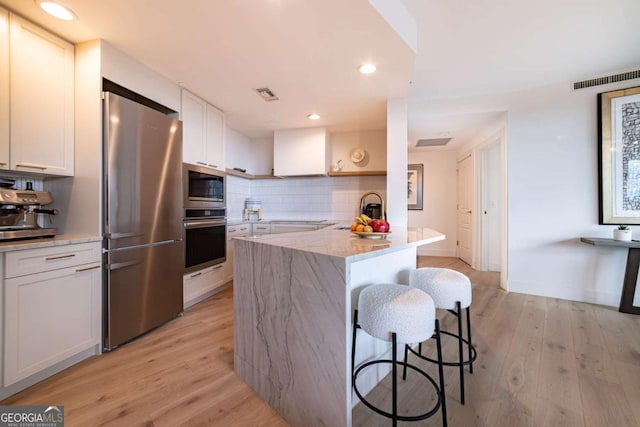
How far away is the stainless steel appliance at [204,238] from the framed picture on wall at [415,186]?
4048 millimetres

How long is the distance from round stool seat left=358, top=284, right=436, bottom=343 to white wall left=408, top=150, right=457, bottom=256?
15.8 feet

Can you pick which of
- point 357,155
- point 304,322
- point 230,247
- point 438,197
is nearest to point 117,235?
point 230,247

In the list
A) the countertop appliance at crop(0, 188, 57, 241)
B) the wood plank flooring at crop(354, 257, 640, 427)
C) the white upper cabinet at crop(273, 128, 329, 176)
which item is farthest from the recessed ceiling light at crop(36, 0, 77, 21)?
the wood plank flooring at crop(354, 257, 640, 427)

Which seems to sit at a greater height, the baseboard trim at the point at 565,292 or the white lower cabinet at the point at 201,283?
the white lower cabinet at the point at 201,283

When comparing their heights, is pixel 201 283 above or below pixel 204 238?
below

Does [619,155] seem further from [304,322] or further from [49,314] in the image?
[49,314]

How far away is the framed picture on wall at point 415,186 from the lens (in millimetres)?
5727

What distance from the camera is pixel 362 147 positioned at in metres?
4.25

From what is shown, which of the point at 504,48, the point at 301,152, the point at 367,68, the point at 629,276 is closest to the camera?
the point at 367,68

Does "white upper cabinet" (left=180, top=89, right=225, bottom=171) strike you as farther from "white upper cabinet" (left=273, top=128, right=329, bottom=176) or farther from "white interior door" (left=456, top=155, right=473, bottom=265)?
"white interior door" (left=456, top=155, right=473, bottom=265)

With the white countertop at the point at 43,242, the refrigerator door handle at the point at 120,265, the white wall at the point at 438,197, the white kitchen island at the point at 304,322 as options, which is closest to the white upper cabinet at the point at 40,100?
the white countertop at the point at 43,242

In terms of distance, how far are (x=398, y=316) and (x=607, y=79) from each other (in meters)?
3.79

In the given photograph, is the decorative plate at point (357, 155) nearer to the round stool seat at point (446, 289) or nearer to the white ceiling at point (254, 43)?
the white ceiling at point (254, 43)

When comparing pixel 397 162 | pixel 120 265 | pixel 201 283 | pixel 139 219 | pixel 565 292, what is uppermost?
pixel 397 162
